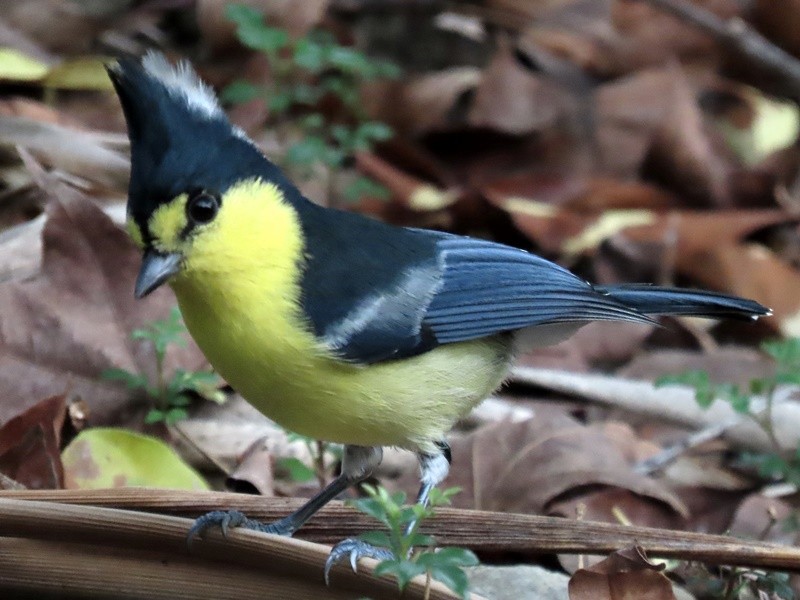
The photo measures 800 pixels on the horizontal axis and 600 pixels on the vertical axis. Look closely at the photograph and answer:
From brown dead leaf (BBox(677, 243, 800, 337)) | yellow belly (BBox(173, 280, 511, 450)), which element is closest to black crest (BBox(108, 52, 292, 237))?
yellow belly (BBox(173, 280, 511, 450))

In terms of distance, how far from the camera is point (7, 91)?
5270 millimetres

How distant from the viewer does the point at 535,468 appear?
3.59m

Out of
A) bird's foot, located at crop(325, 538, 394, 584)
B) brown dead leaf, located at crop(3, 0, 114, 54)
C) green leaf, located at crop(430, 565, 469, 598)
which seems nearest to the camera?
green leaf, located at crop(430, 565, 469, 598)

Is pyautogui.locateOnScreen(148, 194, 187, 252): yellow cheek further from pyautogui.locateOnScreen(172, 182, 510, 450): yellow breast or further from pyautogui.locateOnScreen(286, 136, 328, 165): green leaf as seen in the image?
pyautogui.locateOnScreen(286, 136, 328, 165): green leaf

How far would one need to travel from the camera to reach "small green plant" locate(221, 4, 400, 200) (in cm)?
507

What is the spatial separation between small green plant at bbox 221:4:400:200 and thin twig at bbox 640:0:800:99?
161cm

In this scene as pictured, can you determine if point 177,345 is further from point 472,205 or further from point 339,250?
point 472,205

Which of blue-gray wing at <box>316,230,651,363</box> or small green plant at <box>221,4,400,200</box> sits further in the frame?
small green plant at <box>221,4,400,200</box>

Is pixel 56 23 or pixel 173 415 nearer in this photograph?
pixel 173 415

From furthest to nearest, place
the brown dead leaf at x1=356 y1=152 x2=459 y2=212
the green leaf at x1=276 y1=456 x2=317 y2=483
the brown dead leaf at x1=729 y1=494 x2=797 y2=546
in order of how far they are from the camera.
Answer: the brown dead leaf at x1=356 y1=152 x2=459 y2=212 < the brown dead leaf at x1=729 y1=494 x2=797 y2=546 < the green leaf at x1=276 y1=456 x2=317 y2=483

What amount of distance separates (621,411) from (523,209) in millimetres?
1577

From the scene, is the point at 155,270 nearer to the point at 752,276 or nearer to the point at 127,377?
the point at 127,377

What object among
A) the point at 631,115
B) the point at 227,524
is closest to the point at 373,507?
the point at 227,524

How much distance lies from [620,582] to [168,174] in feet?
4.25
